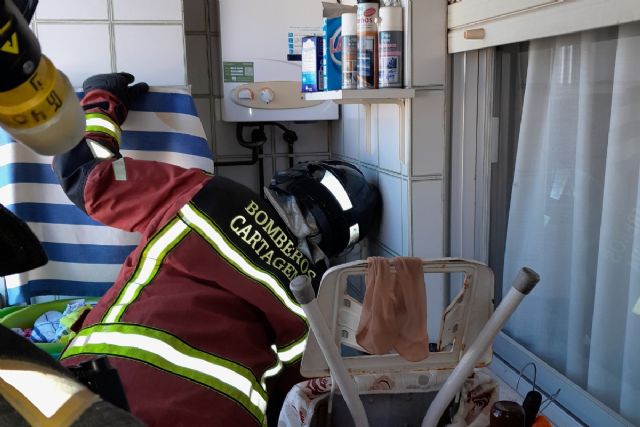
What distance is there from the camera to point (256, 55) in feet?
7.74

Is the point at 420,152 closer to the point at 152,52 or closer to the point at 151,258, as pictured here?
the point at 151,258

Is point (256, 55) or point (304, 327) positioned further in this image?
point (256, 55)

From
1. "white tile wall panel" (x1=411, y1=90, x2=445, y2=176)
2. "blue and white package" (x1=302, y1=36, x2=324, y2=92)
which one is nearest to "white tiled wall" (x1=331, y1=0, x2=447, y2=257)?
"white tile wall panel" (x1=411, y1=90, x2=445, y2=176)

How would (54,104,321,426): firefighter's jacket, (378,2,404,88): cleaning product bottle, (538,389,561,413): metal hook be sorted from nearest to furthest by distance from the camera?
(54,104,321,426): firefighter's jacket < (538,389,561,413): metal hook < (378,2,404,88): cleaning product bottle

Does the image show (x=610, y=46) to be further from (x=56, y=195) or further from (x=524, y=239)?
(x=56, y=195)

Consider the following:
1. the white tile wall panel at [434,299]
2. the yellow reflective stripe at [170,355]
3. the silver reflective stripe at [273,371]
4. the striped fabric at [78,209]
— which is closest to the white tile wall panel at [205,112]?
the striped fabric at [78,209]

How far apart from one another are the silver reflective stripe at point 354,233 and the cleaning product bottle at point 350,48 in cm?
45

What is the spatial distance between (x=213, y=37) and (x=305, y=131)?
0.55 meters

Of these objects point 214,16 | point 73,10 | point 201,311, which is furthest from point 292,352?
point 214,16

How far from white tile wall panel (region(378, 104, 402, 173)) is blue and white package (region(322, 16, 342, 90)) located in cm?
20

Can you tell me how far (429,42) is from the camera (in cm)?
171

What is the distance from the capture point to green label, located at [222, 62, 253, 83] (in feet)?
7.72

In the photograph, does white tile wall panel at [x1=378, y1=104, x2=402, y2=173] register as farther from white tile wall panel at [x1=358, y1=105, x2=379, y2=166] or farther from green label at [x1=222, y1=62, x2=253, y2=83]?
green label at [x1=222, y1=62, x2=253, y2=83]

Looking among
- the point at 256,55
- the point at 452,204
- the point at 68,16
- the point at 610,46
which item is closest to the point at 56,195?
the point at 68,16
